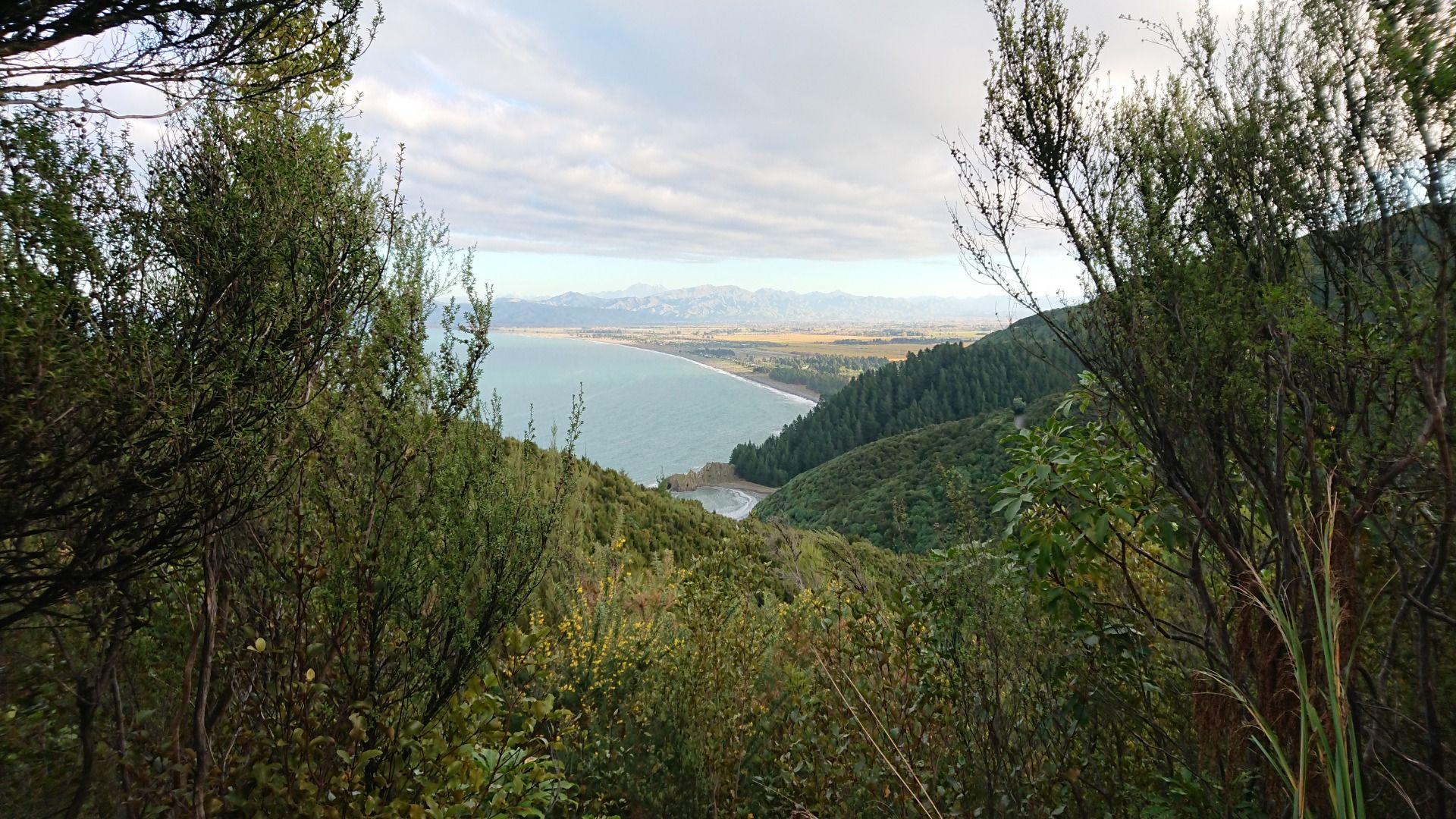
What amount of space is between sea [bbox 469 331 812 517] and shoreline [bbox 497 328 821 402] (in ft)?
6.67

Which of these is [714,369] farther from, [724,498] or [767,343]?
[724,498]

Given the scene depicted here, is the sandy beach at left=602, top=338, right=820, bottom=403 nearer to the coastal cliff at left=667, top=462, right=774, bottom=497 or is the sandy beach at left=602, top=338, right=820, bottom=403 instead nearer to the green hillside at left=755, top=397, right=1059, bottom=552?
the coastal cliff at left=667, top=462, right=774, bottom=497

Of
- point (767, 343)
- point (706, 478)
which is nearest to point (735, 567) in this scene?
point (706, 478)

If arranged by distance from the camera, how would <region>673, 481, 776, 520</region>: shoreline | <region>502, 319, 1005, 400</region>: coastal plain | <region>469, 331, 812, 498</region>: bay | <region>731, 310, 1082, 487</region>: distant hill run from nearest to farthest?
<region>469, 331, 812, 498</region>: bay
<region>673, 481, 776, 520</region>: shoreline
<region>731, 310, 1082, 487</region>: distant hill
<region>502, 319, 1005, 400</region>: coastal plain

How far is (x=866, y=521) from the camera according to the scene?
28406mm

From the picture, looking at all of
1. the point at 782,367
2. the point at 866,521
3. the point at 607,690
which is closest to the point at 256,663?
the point at 607,690

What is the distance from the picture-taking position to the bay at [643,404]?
3459 centimetres

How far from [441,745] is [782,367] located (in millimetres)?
103574

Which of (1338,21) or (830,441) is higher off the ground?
A: (1338,21)

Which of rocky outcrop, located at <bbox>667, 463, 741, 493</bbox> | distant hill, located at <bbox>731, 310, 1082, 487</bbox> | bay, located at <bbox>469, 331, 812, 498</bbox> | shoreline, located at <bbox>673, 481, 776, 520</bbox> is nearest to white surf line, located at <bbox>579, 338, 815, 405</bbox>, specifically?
bay, located at <bbox>469, 331, 812, 498</bbox>

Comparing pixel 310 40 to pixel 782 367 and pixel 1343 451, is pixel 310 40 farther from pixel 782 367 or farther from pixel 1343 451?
pixel 782 367

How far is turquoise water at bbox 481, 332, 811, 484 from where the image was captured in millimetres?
34656

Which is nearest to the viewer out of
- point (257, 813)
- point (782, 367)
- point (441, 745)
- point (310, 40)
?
point (257, 813)

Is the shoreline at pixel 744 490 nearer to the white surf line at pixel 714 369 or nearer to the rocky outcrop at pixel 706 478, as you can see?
the rocky outcrop at pixel 706 478
